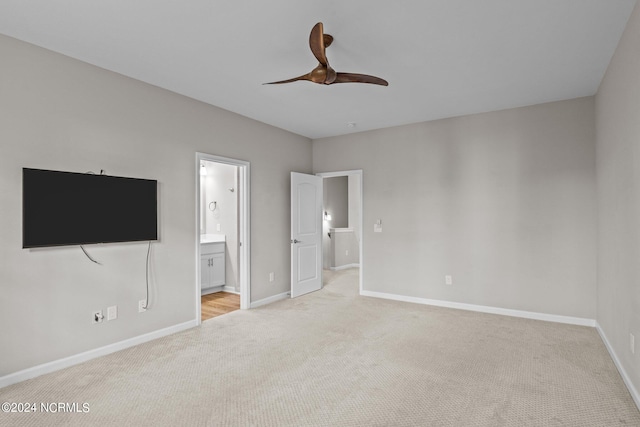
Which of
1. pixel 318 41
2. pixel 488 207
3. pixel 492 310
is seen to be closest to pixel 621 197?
pixel 488 207

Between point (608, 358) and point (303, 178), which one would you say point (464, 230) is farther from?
point (303, 178)

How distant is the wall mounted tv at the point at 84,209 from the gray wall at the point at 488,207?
3.33 m

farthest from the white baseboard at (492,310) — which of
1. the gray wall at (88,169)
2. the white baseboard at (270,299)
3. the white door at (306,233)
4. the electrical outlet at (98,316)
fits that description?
the electrical outlet at (98,316)

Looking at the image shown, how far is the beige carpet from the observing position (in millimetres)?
2275

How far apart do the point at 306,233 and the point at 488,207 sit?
107 inches

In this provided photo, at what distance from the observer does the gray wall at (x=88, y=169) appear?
8.93 ft

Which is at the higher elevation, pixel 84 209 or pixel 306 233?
pixel 84 209

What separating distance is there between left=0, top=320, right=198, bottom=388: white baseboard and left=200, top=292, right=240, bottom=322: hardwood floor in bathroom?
0.64 m

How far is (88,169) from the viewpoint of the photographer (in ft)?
10.4

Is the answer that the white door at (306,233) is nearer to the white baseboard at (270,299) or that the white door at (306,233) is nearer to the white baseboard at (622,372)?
the white baseboard at (270,299)

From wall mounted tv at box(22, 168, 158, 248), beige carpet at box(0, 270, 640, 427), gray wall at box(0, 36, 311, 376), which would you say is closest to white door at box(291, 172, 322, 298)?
gray wall at box(0, 36, 311, 376)

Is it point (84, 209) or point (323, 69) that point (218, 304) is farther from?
point (323, 69)

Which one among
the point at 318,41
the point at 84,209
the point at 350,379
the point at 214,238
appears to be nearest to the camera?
the point at 318,41

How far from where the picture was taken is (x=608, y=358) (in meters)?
3.15
